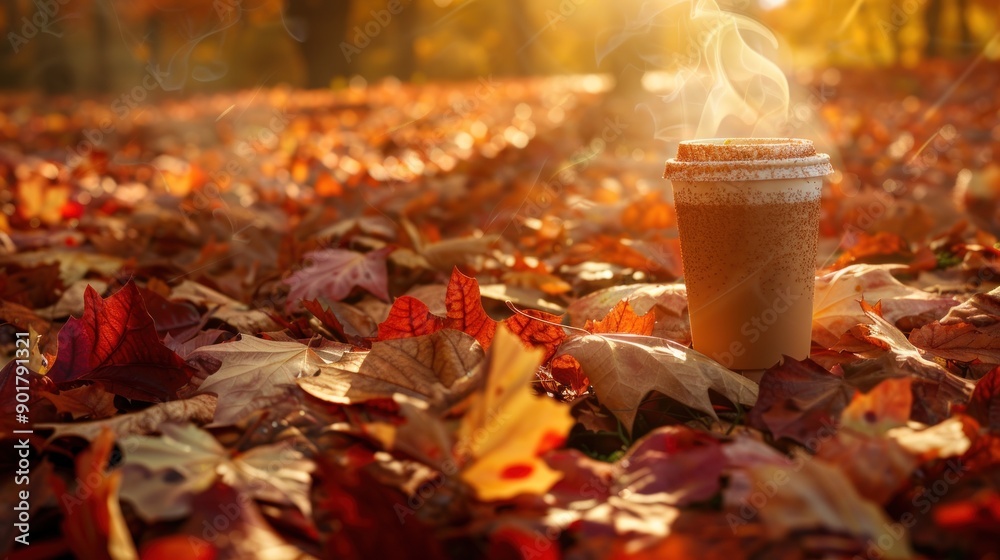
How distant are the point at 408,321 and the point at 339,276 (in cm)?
87

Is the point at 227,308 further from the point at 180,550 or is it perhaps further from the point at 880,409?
the point at 880,409

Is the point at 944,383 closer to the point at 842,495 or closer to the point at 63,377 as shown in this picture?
the point at 842,495

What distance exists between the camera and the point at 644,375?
5.49 feet

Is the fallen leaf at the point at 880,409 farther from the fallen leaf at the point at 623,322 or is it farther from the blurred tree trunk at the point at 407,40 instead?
the blurred tree trunk at the point at 407,40

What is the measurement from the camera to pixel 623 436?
1.60m

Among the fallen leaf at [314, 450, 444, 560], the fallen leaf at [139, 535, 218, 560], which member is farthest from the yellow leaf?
the fallen leaf at [139, 535, 218, 560]

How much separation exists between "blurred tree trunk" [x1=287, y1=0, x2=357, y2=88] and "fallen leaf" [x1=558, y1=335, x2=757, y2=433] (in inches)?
817

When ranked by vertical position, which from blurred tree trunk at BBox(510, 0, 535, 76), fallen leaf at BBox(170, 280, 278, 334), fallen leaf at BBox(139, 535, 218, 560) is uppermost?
fallen leaf at BBox(139, 535, 218, 560)

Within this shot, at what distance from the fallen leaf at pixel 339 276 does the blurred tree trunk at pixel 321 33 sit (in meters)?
19.6

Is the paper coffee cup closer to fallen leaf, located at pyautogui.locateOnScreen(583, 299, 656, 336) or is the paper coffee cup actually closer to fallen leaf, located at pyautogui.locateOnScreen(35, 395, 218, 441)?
fallen leaf, located at pyautogui.locateOnScreen(583, 299, 656, 336)

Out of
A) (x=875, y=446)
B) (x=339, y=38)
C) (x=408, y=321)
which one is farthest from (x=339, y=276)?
(x=339, y=38)

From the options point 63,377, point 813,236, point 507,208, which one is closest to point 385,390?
point 63,377

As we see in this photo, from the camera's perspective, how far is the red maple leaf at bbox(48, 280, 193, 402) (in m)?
1.72

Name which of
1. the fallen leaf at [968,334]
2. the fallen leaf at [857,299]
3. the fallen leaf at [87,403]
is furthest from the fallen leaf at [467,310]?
the fallen leaf at [968,334]
